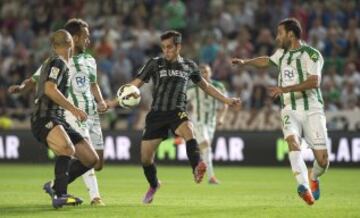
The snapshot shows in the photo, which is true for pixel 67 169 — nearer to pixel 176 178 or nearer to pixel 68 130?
pixel 68 130

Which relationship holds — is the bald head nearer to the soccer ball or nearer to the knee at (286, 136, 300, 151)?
the soccer ball

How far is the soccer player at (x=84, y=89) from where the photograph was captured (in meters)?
12.4

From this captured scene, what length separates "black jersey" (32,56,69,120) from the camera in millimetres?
11273

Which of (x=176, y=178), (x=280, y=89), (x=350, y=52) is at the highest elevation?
(x=350, y=52)

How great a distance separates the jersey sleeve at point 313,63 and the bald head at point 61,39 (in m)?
3.02

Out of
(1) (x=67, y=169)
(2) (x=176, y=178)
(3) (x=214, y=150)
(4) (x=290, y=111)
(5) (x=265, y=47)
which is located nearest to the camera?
(1) (x=67, y=169)

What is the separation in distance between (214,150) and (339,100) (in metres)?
3.33

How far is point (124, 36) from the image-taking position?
88.4 feet

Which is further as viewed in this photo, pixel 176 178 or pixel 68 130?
pixel 176 178

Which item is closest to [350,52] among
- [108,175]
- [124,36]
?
[124,36]

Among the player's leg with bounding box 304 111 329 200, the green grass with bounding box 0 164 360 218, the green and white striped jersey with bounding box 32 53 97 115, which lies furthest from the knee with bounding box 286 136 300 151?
the green and white striped jersey with bounding box 32 53 97 115

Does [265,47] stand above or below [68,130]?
above

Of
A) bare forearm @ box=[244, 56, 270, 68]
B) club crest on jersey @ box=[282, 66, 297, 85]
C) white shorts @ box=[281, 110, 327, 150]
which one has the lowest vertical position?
white shorts @ box=[281, 110, 327, 150]

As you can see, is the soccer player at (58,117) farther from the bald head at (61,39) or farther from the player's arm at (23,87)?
the player's arm at (23,87)
